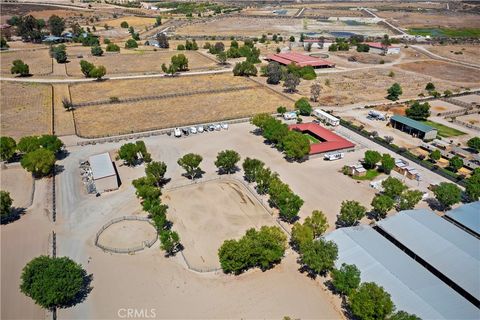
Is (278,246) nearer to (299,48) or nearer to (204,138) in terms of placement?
(204,138)

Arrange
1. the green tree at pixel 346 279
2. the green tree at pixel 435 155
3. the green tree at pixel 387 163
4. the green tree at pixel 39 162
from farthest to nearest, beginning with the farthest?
the green tree at pixel 435 155, the green tree at pixel 387 163, the green tree at pixel 39 162, the green tree at pixel 346 279

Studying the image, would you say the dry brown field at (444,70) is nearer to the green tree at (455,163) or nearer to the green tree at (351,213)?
the green tree at (455,163)

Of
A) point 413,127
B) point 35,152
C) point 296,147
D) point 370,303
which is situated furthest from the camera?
point 413,127

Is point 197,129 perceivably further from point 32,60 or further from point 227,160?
point 32,60

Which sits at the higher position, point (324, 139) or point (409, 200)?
point (409, 200)

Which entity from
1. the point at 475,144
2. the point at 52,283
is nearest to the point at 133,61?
the point at 475,144

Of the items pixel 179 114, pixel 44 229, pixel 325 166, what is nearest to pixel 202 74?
pixel 179 114

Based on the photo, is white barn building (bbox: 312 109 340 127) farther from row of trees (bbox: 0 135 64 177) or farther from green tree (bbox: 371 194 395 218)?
row of trees (bbox: 0 135 64 177)

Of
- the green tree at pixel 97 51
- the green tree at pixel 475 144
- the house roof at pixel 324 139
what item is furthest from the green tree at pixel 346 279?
the green tree at pixel 97 51
